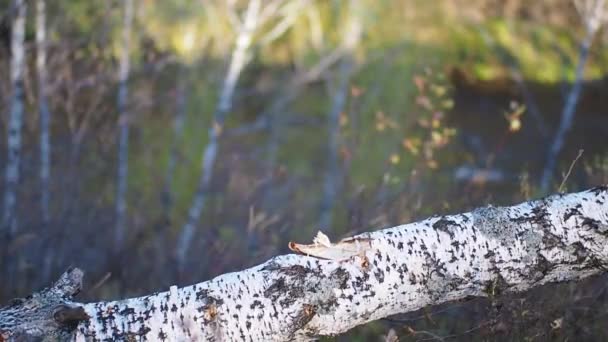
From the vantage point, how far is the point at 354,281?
7.55 ft

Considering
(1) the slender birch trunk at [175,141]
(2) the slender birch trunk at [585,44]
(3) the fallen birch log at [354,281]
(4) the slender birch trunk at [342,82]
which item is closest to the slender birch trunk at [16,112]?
(1) the slender birch trunk at [175,141]

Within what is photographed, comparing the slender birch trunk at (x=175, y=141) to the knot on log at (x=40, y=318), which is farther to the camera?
the slender birch trunk at (x=175, y=141)

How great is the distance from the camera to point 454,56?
11664 millimetres

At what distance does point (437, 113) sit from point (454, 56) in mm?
6999

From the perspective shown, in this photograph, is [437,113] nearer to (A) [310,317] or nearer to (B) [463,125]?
(A) [310,317]

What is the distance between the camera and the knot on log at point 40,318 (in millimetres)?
2111

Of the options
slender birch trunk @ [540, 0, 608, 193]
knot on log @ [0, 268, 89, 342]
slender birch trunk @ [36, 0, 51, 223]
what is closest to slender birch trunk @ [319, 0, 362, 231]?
slender birch trunk @ [540, 0, 608, 193]

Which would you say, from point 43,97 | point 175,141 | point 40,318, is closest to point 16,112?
point 43,97

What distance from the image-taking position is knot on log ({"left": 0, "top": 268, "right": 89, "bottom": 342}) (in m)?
2.11

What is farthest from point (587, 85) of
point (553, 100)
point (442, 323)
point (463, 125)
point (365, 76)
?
point (442, 323)

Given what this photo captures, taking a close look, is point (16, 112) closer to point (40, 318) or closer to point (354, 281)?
point (40, 318)

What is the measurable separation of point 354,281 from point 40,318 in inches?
43.2

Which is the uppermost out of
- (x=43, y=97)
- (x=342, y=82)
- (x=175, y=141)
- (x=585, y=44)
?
(x=342, y=82)

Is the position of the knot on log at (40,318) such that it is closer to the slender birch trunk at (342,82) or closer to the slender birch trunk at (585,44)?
the slender birch trunk at (585,44)
